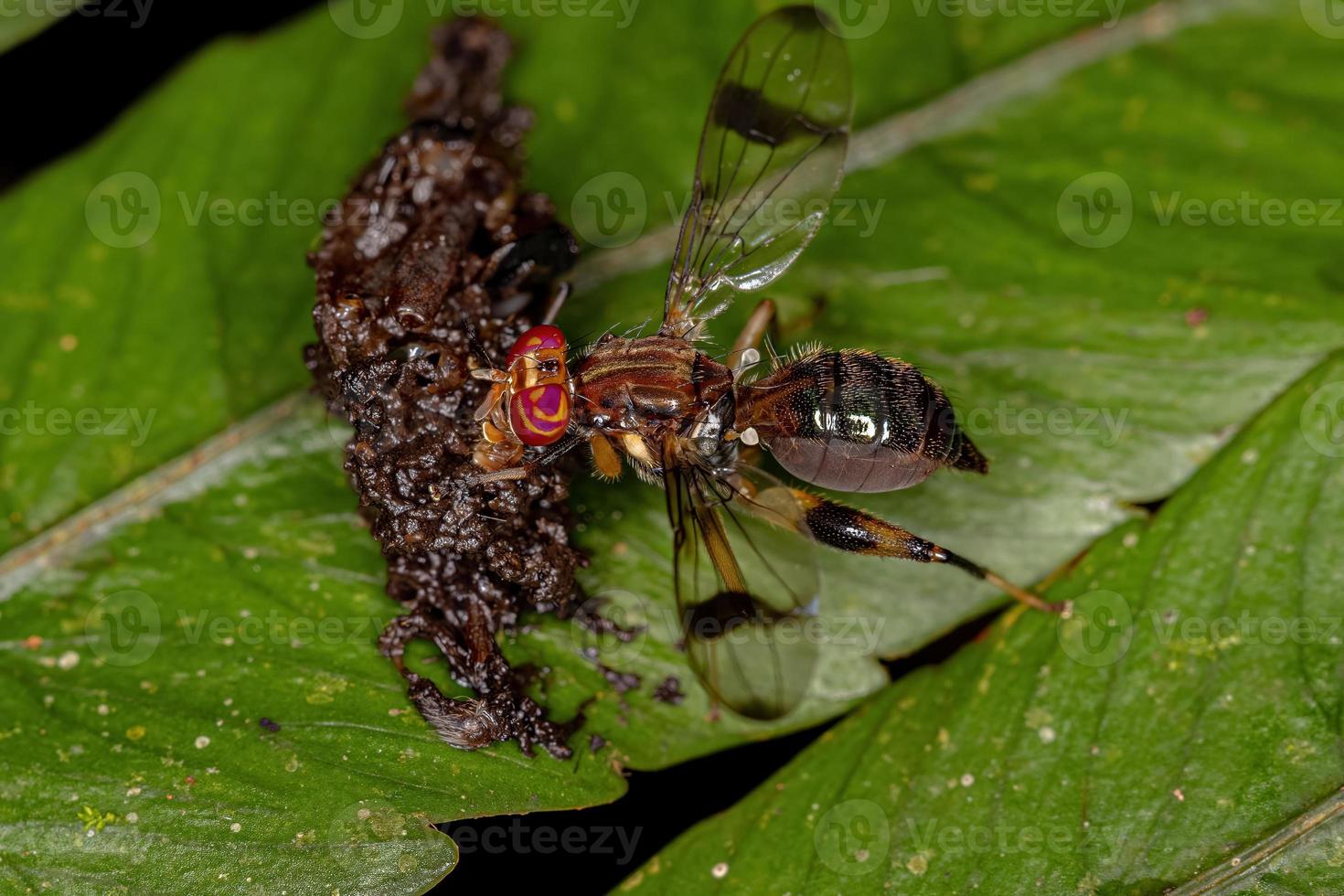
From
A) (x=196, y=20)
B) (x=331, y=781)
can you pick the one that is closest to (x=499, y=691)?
(x=331, y=781)

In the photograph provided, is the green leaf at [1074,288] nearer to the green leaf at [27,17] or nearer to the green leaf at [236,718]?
the green leaf at [236,718]

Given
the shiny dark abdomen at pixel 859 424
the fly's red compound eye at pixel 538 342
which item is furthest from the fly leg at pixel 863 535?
the fly's red compound eye at pixel 538 342

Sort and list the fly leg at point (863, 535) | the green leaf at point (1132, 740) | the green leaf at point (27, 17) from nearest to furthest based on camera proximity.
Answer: the green leaf at point (1132, 740) → the fly leg at point (863, 535) → the green leaf at point (27, 17)

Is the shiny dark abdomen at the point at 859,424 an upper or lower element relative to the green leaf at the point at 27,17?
lower

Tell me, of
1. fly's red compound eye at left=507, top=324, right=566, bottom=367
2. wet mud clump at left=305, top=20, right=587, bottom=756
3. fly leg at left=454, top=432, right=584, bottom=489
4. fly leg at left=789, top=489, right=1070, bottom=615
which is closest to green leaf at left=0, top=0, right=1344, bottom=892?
wet mud clump at left=305, top=20, right=587, bottom=756


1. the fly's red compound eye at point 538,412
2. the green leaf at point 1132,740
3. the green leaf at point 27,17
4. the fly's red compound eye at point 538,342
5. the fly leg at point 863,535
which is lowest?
the green leaf at point 1132,740

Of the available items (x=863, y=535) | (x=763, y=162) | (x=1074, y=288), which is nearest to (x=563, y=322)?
(x=763, y=162)

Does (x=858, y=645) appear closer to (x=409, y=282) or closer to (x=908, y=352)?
(x=908, y=352)
